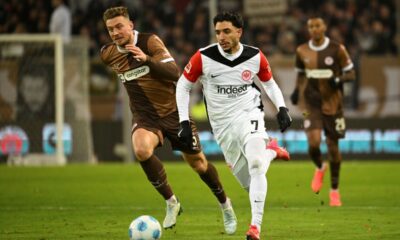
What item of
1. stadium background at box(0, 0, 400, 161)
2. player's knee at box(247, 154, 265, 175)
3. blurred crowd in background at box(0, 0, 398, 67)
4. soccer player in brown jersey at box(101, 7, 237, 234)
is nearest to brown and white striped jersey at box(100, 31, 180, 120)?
soccer player in brown jersey at box(101, 7, 237, 234)

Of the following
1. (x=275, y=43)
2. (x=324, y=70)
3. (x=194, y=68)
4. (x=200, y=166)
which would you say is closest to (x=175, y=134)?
(x=200, y=166)

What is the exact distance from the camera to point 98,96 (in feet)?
73.8

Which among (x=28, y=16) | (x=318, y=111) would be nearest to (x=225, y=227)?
(x=318, y=111)

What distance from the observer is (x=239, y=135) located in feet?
30.4

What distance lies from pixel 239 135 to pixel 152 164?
127cm

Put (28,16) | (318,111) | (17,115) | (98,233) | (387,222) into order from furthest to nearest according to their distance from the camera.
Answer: (28,16) → (17,115) → (318,111) → (387,222) → (98,233)

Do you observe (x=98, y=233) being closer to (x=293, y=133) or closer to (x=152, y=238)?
(x=152, y=238)

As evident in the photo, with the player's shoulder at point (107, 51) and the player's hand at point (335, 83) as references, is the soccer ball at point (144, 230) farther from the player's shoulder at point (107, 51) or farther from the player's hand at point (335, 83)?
the player's hand at point (335, 83)

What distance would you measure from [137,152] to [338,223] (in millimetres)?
2367

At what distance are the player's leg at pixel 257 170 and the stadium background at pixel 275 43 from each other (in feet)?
41.9

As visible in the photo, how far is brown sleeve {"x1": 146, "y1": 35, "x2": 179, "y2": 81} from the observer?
988 cm

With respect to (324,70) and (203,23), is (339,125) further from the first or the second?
(203,23)

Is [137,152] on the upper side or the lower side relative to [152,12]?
upper

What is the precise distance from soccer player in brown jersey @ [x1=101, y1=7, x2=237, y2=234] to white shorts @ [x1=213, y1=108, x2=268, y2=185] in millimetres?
736
